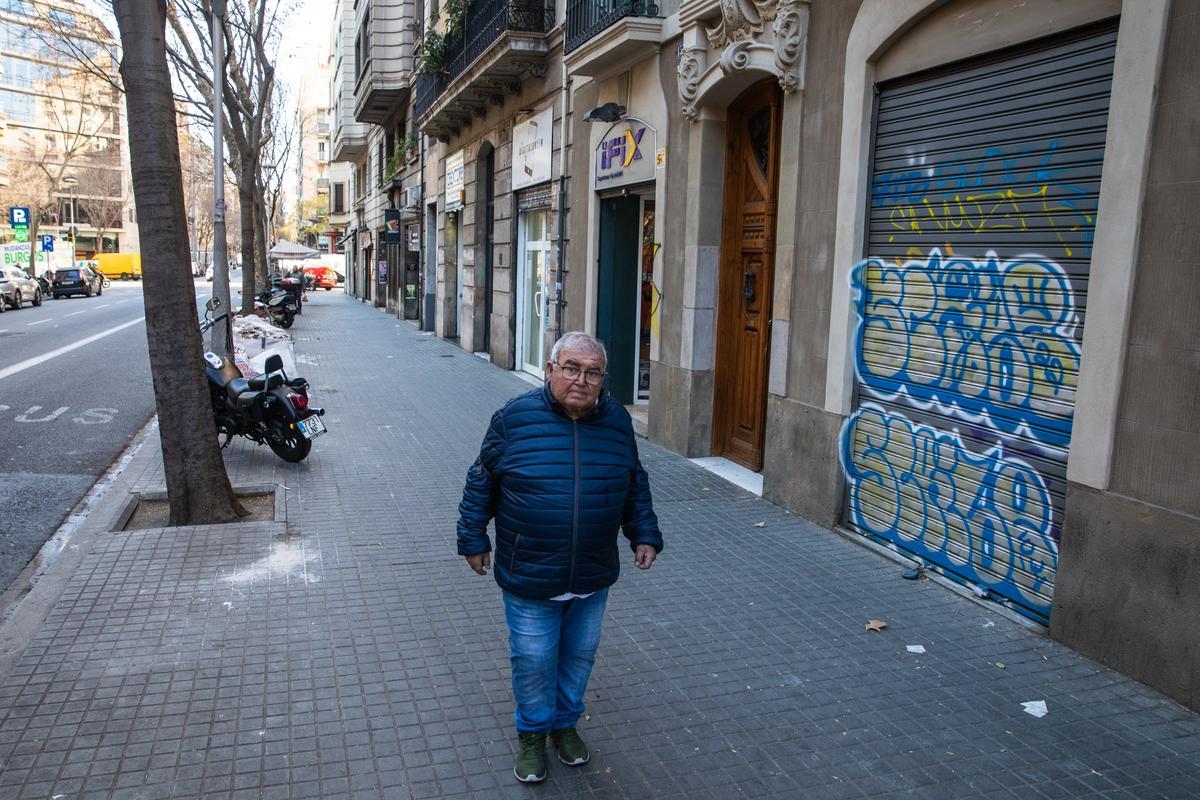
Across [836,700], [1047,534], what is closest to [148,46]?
[836,700]

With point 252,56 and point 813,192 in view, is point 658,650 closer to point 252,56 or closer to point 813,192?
point 813,192

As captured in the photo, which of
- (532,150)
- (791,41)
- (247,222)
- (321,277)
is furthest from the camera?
(321,277)

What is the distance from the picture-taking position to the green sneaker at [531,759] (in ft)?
11.7

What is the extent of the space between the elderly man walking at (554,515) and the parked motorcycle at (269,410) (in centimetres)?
574

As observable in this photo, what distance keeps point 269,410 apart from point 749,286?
4.69 metres

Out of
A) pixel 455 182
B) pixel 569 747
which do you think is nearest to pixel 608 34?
pixel 569 747

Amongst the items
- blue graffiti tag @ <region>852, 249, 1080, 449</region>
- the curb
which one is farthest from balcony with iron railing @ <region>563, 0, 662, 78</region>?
the curb

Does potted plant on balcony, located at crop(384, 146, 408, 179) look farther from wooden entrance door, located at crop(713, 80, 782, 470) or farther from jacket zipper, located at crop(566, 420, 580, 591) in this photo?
jacket zipper, located at crop(566, 420, 580, 591)

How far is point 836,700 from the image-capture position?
4320 mm

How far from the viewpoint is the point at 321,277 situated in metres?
67.4

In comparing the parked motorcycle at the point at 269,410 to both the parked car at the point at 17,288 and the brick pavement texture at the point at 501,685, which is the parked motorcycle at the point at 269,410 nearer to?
the brick pavement texture at the point at 501,685

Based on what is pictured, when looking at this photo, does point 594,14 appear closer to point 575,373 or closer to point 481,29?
point 481,29

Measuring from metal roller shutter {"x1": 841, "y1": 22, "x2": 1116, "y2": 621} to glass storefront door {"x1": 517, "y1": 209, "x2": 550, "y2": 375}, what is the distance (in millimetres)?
8862

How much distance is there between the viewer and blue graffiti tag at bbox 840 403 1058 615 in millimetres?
5227
